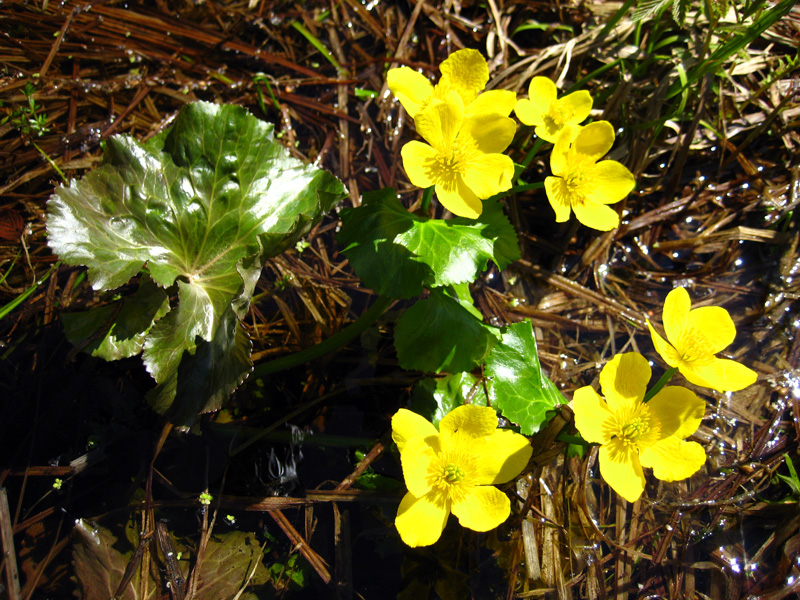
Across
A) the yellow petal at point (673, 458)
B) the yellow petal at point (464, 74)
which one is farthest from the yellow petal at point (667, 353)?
the yellow petal at point (464, 74)

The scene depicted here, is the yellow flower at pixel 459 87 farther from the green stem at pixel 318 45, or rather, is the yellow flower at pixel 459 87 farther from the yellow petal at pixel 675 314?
the green stem at pixel 318 45

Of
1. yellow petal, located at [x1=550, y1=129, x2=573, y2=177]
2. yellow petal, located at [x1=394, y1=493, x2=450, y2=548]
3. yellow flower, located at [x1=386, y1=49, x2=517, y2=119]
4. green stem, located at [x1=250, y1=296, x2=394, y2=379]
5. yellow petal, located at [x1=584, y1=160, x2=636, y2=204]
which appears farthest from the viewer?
green stem, located at [x1=250, y1=296, x2=394, y2=379]

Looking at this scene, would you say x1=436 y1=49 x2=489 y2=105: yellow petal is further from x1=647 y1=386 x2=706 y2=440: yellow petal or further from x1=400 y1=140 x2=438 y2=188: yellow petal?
x1=647 y1=386 x2=706 y2=440: yellow petal

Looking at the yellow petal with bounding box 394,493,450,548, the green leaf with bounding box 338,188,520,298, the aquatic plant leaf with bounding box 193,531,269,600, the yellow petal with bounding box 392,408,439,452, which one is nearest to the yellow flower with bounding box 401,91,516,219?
the green leaf with bounding box 338,188,520,298

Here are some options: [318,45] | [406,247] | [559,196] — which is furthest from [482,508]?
[318,45]

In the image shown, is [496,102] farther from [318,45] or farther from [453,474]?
[318,45]

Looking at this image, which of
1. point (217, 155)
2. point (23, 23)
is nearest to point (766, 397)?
point (217, 155)
